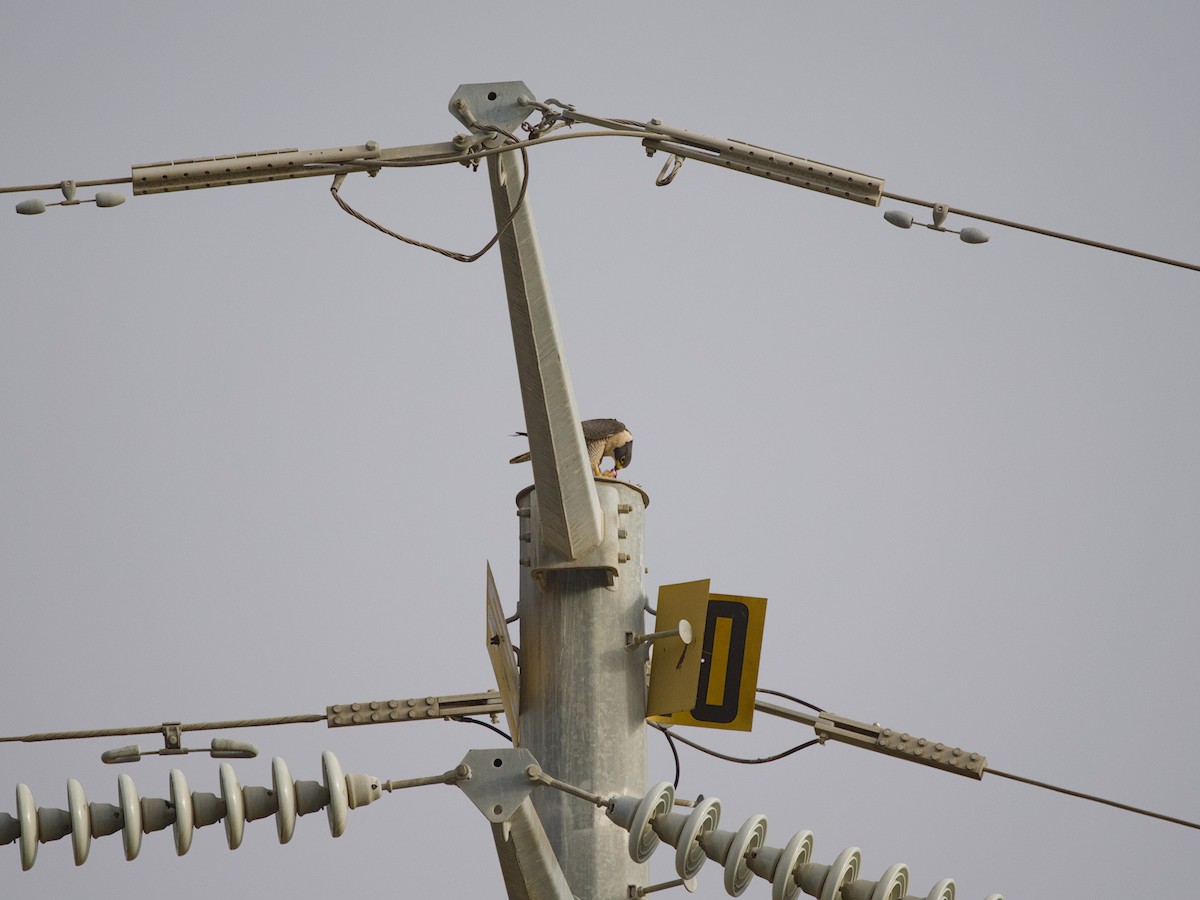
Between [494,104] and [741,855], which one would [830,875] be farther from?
[494,104]

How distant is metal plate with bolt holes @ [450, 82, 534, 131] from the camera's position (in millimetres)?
14211

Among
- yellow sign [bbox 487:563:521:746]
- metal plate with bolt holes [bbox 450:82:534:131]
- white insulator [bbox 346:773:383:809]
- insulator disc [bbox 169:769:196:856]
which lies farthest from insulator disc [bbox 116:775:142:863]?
metal plate with bolt holes [bbox 450:82:534:131]

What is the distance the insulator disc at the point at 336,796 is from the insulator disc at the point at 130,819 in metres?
1.12

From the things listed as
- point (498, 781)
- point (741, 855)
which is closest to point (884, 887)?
point (741, 855)

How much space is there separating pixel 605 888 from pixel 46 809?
4038mm

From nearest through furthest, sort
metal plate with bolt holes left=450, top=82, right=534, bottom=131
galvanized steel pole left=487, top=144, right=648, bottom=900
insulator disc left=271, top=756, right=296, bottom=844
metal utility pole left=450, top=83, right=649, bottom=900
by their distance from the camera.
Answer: insulator disc left=271, top=756, right=296, bottom=844
metal plate with bolt holes left=450, top=82, right=534, bottom=131
metal utility pole left=450, top=83, right=649, bottom=900
galvanized steel pole left=487, top=144, right=648, bottom=900

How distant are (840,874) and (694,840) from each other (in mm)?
888

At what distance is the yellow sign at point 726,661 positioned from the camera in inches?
628

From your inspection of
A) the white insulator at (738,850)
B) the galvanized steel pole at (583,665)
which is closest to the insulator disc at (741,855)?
the white insulator at (738,850)

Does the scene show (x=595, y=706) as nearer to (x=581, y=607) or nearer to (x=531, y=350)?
(x=581, y=607)

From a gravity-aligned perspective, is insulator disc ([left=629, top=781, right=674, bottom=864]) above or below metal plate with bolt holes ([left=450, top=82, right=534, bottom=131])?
below

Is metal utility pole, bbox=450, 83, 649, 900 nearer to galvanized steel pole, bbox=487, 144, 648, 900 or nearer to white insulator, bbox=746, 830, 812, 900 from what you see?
galvanized steel pole, bbox=487, 144, 648, 900

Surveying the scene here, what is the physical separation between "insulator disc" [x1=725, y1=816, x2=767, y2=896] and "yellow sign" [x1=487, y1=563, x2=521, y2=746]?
3.13 meters

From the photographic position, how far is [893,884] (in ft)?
42.9
